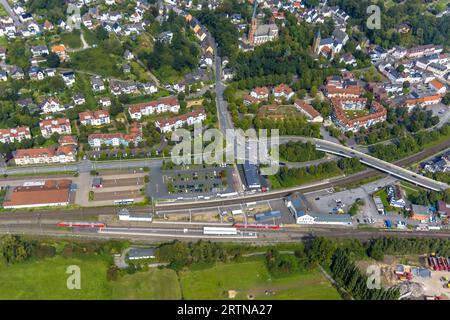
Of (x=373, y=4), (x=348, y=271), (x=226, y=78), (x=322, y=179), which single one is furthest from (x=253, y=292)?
(x=373, y=4)

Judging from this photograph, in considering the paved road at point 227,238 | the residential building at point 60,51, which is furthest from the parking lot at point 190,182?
the residential building at point 60,51

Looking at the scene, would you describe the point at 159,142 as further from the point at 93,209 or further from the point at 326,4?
the point at 326,4

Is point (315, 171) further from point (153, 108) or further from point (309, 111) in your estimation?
point (153, 108)

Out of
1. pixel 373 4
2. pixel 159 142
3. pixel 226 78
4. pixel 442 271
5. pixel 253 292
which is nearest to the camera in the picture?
pixel 253 292

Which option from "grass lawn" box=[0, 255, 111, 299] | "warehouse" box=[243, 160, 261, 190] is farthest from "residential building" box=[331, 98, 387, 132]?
"grass lawn" box=[0, 255, 111, 299]

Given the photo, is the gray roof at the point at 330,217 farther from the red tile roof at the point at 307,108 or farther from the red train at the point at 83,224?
the red train at the point at 83,224
